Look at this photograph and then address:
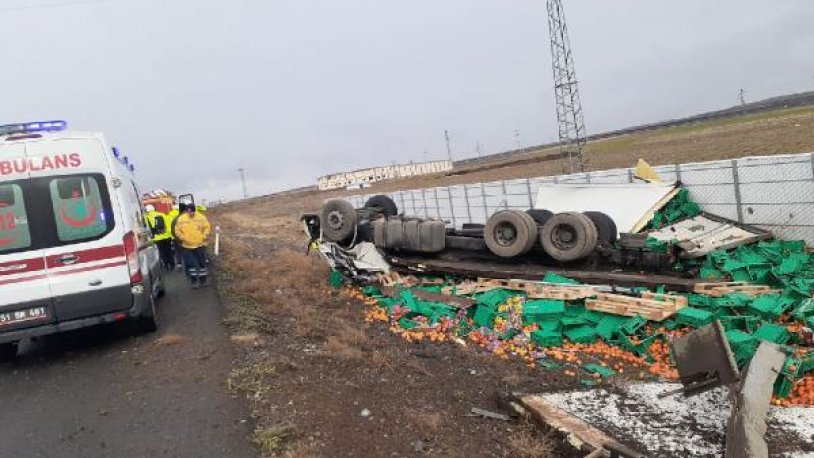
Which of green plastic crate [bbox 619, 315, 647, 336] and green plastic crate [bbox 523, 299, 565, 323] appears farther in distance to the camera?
green plastic crate [bbox 523, 299, 565, 323]

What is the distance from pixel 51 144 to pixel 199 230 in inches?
162

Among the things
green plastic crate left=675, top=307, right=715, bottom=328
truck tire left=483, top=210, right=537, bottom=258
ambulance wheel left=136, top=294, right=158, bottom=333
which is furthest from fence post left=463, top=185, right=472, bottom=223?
ambulance wheel left=136, top=294, right=158, bottom=333

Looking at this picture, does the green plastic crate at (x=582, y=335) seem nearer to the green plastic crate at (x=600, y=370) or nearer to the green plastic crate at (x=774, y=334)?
the green plastic crate at (x=600, y=370)

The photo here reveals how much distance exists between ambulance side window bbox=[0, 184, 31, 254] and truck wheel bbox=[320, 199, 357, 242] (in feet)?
20.9

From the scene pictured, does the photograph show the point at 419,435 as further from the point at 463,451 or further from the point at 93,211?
the point at 93,211

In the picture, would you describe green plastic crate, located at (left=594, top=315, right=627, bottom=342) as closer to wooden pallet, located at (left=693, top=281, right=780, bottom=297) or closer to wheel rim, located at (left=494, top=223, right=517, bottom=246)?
wooden pallet, located at (left=693, top=281, right=780, bottom=297)

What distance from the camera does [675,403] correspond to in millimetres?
5461

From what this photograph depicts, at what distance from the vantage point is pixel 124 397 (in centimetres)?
554

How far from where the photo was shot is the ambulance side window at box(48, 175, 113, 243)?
6668 mm

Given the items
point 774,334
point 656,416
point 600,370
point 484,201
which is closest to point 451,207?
point 484,201

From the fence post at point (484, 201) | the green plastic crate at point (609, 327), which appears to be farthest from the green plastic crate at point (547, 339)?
the fence post at point (484, 201)

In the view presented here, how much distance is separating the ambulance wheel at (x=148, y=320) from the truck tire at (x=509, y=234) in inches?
230

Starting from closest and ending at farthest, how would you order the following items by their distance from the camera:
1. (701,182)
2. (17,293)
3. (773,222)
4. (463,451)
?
(463,451), (17,293), (773,222), (701,182)

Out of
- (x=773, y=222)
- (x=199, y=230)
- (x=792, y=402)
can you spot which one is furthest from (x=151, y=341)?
(x=773, y=222)
